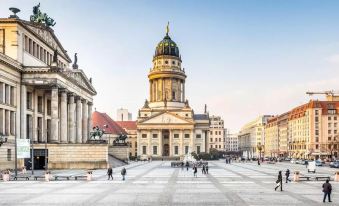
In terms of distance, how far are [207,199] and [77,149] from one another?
44259 mm

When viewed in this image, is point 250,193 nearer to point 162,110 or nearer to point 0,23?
point 0,23

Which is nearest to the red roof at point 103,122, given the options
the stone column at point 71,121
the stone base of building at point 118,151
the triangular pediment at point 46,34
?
the stone base of building at point 118,151

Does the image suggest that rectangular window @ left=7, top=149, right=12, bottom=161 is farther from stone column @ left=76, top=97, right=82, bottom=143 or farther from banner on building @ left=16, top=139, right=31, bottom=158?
stone column @ left=76, top=97, right=82, bottom=143

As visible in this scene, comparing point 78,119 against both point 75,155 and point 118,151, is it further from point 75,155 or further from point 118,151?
point 75,155

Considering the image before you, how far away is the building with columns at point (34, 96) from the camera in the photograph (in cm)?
6900

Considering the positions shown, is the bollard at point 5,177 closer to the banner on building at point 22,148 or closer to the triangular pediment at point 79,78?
the banner on building at point 22,148

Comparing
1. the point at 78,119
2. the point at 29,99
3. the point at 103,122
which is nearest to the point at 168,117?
the point at 103,122

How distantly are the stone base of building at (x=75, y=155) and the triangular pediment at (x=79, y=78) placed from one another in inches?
471

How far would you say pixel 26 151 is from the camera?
177 feet

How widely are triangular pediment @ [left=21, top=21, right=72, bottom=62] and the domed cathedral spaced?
2780 inches

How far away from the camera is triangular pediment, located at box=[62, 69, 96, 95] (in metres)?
82.6

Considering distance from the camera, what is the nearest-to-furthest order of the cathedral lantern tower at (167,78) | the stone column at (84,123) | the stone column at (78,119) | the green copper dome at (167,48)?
the stone column at (78,119) < the stone column at (84,123) < the cathedral lantern tower at (167,78) < the green copper dome at (167,48)

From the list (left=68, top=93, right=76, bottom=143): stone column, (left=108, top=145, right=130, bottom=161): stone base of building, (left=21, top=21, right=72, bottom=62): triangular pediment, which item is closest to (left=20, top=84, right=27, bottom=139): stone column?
(left=21, top=21, right=72, bottom=62): triangular pediment

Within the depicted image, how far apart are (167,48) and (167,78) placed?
11205 millimetres
